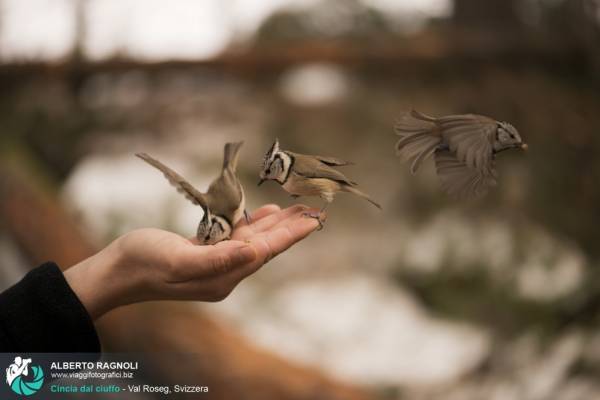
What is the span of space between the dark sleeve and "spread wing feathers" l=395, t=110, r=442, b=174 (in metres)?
0.53

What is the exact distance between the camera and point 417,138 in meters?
0.74

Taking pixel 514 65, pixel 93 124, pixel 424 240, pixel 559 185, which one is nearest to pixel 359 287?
pixel 424 240

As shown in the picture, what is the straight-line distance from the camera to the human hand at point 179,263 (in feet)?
2.78

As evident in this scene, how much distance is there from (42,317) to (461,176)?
628 mm

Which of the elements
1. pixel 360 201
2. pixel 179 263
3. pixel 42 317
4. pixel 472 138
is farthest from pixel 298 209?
pixel 360 201

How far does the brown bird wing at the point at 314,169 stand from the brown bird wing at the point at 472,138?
170mm

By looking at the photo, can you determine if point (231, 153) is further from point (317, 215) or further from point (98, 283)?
point (98, 283)

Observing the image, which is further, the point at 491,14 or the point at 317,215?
the point at 491,14

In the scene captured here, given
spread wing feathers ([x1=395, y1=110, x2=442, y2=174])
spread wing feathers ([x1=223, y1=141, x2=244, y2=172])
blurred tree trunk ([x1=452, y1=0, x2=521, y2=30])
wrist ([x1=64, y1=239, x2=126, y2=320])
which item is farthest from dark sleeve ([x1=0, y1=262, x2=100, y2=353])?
blurred tree trunk ([x1=452, y1=0, x2=521, y2=30])

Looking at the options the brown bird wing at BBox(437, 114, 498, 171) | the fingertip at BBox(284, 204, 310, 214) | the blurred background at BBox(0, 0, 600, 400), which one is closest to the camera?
the brown bird wing at BBox(437, 114, 498, 171)

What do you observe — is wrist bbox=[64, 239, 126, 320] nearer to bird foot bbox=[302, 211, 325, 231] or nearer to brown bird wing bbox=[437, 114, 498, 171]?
bird foot bbox=[302, 211, 325, 231]

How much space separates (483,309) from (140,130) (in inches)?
61.6

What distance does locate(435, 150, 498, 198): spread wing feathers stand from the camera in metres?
0.71

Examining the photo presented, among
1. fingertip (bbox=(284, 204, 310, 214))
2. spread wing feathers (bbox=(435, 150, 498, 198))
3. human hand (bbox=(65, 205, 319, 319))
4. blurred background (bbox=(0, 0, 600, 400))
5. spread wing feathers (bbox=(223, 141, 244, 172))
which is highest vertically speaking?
blurred background (bbox=(0, 0, 600, 400))
